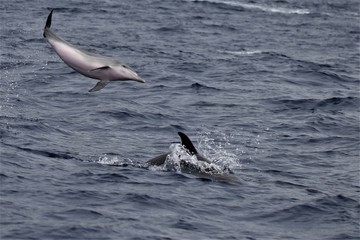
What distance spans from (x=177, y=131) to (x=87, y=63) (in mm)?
10659

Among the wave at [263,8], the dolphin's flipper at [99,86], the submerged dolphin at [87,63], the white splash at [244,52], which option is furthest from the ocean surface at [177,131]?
the wave at [263,8]

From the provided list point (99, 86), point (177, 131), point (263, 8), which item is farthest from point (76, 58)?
point (263, 8)

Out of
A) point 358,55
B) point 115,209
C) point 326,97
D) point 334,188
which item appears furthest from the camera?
point 358,55

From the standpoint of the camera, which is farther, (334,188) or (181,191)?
(334,188)

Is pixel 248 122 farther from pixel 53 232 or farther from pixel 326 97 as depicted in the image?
pixel 53 232

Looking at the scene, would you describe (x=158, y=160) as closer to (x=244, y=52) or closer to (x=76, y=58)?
(x=76, y=58)

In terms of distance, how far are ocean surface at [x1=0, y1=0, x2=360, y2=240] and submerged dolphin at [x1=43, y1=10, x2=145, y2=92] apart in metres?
2.71

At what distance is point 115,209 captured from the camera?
17906 mm

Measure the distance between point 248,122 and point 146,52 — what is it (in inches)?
512

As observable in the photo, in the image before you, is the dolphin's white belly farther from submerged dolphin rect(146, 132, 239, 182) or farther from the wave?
the wave

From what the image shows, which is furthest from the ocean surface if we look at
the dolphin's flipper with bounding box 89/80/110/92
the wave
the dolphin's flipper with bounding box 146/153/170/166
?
the wave

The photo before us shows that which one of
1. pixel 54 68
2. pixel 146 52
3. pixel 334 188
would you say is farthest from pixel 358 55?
pixel 334 188

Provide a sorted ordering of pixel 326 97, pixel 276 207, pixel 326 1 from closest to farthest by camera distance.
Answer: pixel 276 207 → pixel 326 97 → pixel 326 1

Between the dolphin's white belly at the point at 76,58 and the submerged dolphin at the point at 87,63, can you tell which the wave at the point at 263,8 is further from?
the dolphin's white belly at the point at 76,58
